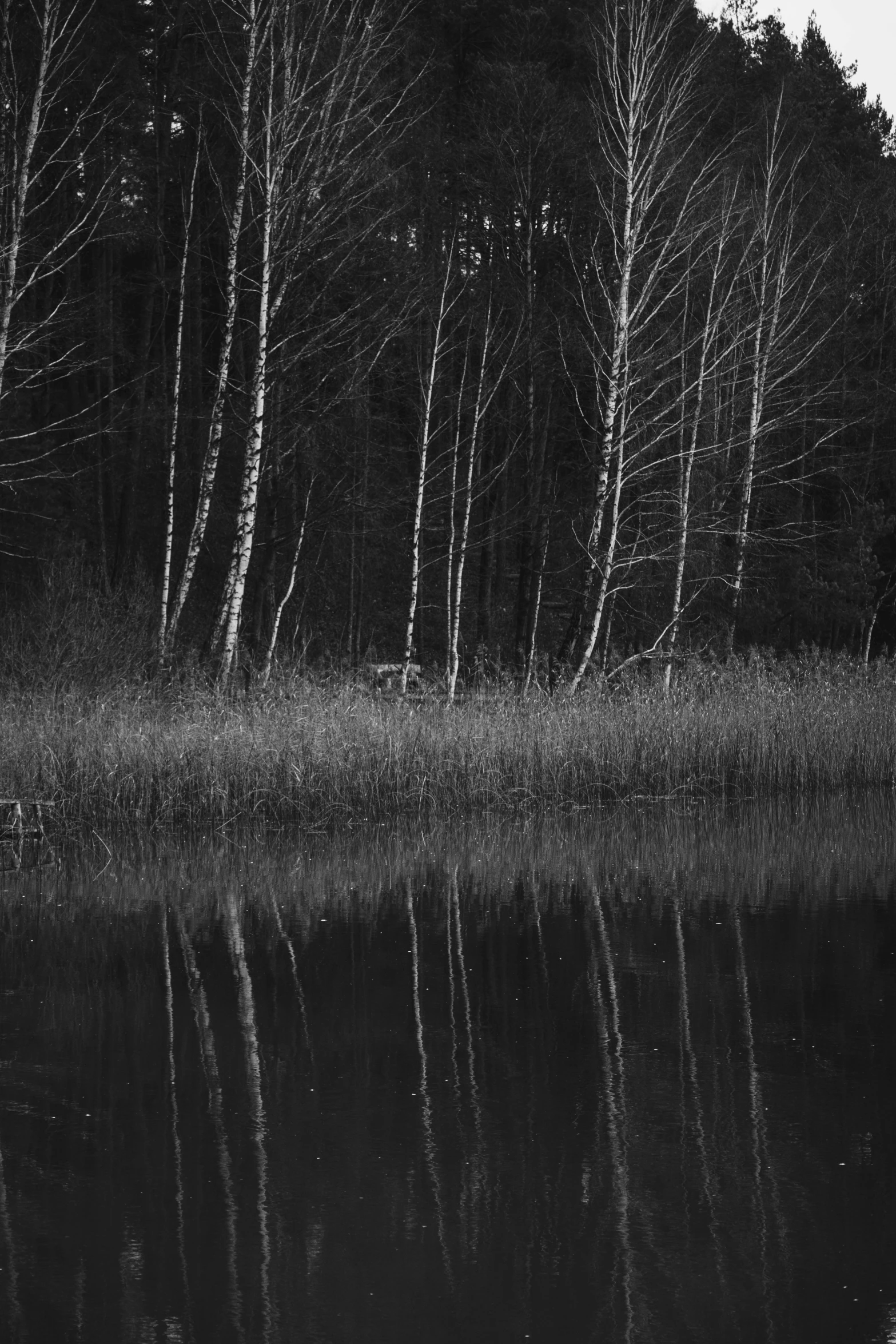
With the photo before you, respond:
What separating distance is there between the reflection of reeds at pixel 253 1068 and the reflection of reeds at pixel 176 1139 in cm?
18

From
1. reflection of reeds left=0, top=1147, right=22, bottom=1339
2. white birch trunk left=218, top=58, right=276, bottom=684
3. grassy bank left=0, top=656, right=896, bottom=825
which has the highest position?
white birch trunk left=218, top=58, right=276, bottom=684

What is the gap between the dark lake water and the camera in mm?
3572

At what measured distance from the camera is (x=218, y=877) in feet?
30.9

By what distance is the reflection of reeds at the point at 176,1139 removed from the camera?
142 inches

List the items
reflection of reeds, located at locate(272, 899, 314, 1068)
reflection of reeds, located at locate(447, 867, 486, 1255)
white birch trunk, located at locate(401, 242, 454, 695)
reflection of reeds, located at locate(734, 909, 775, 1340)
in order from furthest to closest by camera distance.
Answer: white birch trunk, located at locate(401, 242, 454, 695), reflection of reeds, located at locate(272, 899, 314, 1068), reflection of reeds, located at locate(447, 867, 486, 1255), reflection of reeds, located at locate(734, 909, 775, 1340)

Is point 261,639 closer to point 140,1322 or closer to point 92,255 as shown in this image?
point 92,255

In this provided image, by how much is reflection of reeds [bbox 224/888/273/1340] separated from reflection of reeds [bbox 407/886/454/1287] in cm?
45

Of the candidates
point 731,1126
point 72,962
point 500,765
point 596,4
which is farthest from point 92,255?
point 731,1126

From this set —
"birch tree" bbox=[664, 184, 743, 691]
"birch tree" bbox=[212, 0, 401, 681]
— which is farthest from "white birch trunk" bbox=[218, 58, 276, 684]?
"birch tree" bbox=[664, 184, 743, 691]

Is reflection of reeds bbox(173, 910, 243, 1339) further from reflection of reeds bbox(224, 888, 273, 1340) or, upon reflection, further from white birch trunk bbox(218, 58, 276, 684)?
white birch trunk bbox(218, 58, 276, 684)

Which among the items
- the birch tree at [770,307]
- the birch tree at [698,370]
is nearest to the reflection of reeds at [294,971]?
the birch tree at [698,370]

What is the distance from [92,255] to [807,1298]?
26.6 meters

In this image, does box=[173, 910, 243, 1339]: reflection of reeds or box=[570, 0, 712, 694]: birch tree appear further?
box=[570, 0, 712, 694]: birch tree

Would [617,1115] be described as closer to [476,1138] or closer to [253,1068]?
[476,1138]
